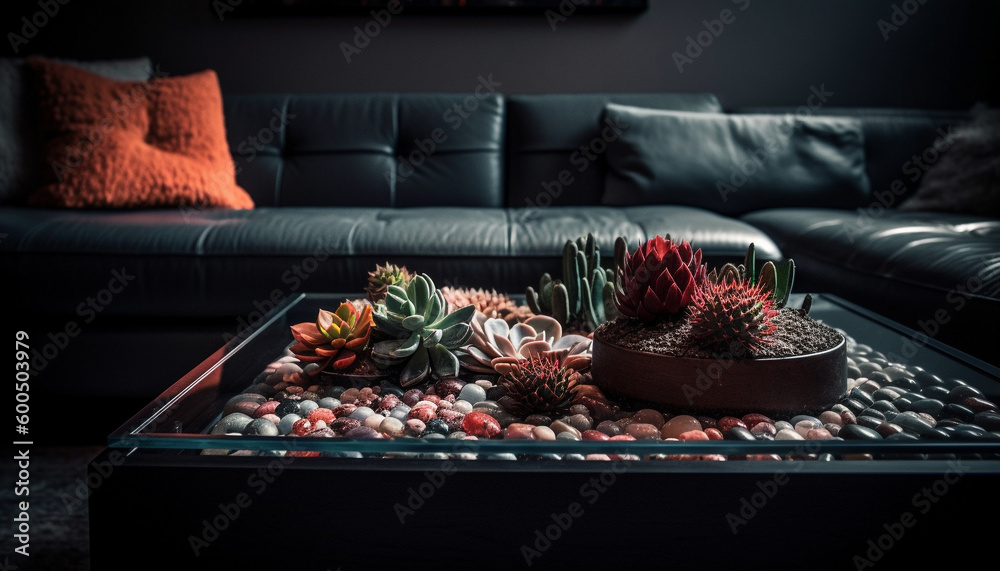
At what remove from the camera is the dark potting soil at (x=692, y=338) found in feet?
2.40

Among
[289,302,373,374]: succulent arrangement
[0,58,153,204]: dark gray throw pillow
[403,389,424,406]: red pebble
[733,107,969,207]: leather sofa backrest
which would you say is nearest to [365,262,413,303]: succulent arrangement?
[289,302,373,374]: succulent arrangement

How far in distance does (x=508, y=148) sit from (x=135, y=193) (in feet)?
3.88

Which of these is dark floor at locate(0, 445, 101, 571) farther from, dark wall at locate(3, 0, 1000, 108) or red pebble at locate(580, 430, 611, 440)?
dark wall at locate(3, 0, 1000, 108)

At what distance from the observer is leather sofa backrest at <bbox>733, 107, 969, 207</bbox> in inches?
91.6

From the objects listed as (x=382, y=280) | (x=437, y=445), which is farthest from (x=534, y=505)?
(x=382, y=280)

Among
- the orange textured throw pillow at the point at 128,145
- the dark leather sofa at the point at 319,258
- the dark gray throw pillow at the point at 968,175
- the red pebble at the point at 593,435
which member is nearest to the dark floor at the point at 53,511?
the dark leather sofa at the point at 319,258

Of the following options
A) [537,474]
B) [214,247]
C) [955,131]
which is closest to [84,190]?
[214,247]

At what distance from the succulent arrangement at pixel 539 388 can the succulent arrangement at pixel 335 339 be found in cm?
22

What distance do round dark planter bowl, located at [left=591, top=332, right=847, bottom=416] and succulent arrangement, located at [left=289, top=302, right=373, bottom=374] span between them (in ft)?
1.10

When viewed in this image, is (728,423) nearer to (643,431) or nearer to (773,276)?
(643,431)

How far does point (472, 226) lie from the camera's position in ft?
5.70

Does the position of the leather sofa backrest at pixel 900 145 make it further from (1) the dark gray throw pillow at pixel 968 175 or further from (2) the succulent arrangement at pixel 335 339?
(2) the succulent arrangement at pixel 335 339

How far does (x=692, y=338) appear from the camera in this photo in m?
0.75

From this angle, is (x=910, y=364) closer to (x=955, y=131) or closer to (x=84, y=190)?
(x=955, y=131)
